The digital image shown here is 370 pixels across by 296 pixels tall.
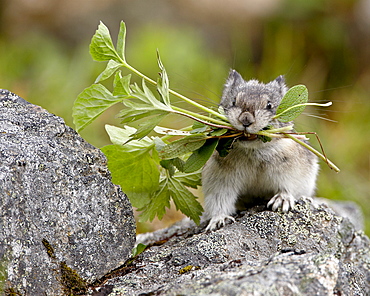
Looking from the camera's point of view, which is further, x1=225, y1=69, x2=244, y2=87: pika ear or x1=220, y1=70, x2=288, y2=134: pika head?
x1=225, y1=69, x2=244, y2=87: pika ear

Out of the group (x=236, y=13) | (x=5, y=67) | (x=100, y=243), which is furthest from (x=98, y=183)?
(x=236, y=13)

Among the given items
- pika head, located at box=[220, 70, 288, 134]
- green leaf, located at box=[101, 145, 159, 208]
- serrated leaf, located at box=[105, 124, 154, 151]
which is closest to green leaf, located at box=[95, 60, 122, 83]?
serrated leaf, located at box=[105, 124, 154, 151]

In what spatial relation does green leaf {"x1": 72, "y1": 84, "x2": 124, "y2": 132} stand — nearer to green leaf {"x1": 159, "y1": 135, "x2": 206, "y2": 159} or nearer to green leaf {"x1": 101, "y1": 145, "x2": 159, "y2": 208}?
green leaf {"x1": 101, "y1": 145, "x2": 159, "y2": 208}

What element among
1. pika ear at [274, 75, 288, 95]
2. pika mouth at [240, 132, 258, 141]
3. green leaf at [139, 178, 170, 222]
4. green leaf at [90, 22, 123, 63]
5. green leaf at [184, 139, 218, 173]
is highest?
green leaf at [90, 22, 123, 63]

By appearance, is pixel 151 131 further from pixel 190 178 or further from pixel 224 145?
pixel 190 178

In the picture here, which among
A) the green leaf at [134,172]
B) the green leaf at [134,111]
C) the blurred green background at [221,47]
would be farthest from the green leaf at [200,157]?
the blurred green background at [221,47]

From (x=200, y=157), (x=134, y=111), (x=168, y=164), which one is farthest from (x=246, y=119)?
(x=134, y=111)

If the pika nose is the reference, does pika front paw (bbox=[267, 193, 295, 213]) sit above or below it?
below

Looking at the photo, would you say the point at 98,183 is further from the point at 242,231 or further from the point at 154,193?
the point at 242,231

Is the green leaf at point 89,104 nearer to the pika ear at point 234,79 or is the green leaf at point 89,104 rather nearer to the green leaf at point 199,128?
the green leaf at point 199,128
